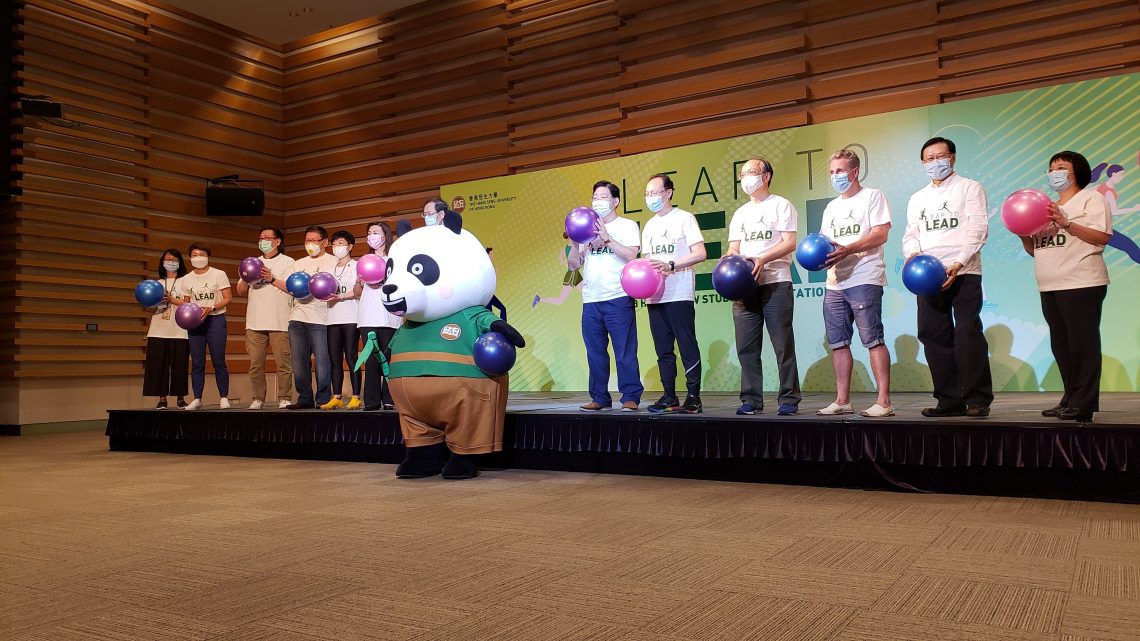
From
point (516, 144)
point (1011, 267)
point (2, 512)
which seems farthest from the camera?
point (516, 144)

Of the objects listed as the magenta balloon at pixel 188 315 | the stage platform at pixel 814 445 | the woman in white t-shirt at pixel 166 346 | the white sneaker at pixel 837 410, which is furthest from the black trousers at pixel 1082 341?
the woman in white t-shirt at pixel 166 346


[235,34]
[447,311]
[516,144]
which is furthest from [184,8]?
[447,311]

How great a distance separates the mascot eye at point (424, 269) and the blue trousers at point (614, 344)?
1229 mm

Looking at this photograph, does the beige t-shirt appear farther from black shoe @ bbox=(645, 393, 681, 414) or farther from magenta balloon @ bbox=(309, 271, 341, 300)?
magenta balloon @ bbox=(309, 271, 341, 300)

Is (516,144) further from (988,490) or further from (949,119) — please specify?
(988,490)

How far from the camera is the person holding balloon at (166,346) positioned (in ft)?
22.2

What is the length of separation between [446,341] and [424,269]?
1.27 feet

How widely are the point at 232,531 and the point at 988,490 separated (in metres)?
3.14

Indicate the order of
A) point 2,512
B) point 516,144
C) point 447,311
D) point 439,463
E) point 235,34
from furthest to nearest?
point 235,34
point 516,144
point 439,463
point 447,311
point 2,512

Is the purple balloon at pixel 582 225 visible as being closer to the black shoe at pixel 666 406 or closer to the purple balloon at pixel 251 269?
the black shoe at pixel 666 406

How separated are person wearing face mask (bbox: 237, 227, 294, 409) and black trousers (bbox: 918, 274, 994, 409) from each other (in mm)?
4546

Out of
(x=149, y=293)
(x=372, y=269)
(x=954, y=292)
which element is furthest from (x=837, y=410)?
(x=149, y=293)

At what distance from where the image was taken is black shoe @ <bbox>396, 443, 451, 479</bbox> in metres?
4.35

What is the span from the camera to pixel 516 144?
28.3 ft
